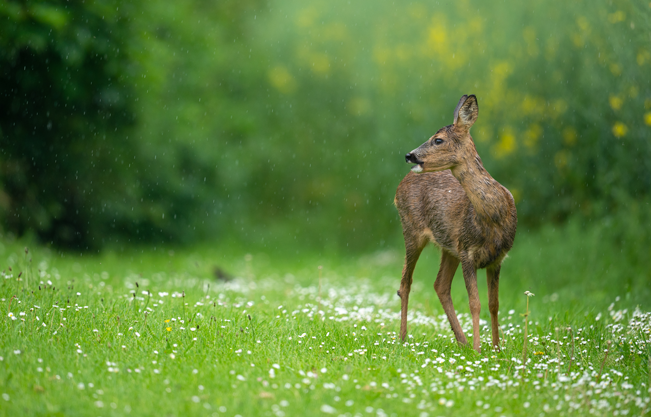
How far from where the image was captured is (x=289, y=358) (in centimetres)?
499

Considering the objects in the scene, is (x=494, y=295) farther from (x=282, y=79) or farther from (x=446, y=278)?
(x=282, y=79)

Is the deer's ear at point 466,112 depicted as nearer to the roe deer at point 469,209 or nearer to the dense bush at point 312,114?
the roe deer at point 469,209

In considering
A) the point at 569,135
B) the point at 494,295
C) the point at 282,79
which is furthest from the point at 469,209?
the point at 282,79

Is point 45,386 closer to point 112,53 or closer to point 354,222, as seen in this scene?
point 112,53

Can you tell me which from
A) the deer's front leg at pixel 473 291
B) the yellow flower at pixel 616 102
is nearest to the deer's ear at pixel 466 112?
the deer's front leg at pixel 473 291

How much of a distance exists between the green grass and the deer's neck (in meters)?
1.14

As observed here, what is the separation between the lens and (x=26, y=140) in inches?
488

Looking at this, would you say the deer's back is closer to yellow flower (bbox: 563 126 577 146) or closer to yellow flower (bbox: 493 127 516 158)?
yellow flower (bbox: 563 126 577 146)

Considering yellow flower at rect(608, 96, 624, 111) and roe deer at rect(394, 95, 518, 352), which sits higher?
yellow flower at rect(608, 96, 624, 111)

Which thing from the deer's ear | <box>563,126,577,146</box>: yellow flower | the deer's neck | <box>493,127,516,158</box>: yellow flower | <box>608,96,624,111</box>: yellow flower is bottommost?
the deer's neck

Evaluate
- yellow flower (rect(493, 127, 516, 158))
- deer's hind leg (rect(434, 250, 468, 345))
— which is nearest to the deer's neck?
deer's hind leg (rect(434, 250, 468, 345))

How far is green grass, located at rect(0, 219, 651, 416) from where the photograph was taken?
13.6 feet

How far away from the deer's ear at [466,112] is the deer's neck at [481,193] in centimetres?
30

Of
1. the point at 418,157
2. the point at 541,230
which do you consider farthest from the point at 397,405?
the point at 541,230
